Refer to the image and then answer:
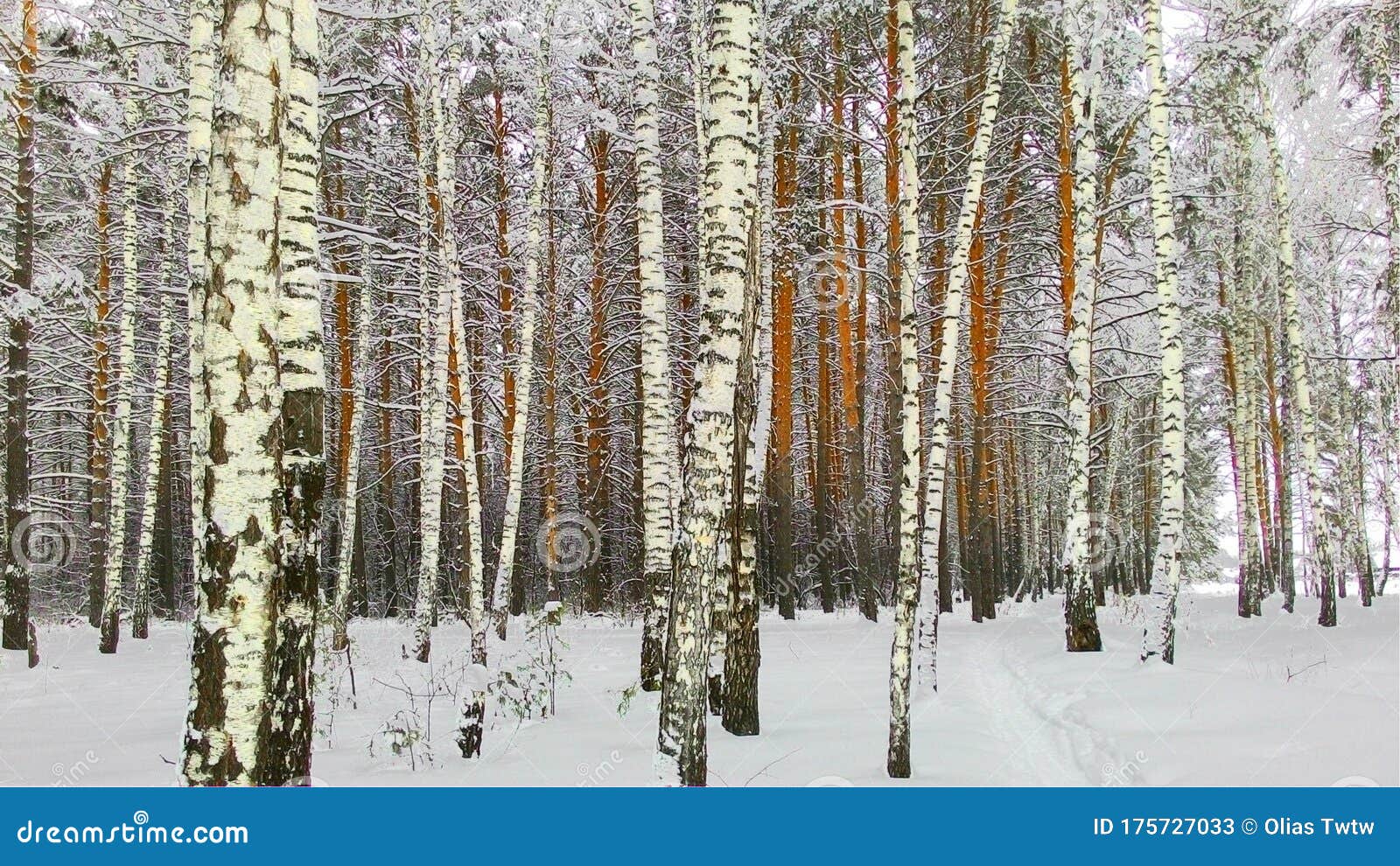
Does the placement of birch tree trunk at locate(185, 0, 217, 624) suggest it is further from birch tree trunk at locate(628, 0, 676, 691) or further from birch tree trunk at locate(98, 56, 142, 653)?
birch tree trunk at locate(98, 56, 142, 653)

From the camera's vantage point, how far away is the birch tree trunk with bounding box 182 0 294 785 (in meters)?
3.59

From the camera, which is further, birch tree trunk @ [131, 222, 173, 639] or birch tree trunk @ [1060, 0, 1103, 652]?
birch tree trunk @ [131, 222, 173, 639]

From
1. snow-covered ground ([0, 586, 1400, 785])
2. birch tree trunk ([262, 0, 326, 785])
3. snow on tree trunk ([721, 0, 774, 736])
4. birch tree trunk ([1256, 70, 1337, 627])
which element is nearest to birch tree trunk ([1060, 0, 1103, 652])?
snow-covered ground ([0, 586, 1400, 785])

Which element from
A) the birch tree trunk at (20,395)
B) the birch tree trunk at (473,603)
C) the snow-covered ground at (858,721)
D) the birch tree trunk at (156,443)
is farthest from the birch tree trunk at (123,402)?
the birch tree trunk at (473,603)

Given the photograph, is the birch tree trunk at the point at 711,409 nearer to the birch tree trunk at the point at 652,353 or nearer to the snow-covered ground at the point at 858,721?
the snow-covered ground at the point at 858,721

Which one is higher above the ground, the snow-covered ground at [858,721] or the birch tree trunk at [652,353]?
the birch tree trunk at [652,353]

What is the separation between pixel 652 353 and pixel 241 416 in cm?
446

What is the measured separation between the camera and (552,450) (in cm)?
1767

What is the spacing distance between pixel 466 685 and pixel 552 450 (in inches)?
455

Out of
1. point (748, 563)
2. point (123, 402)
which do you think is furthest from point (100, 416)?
point (748, 563)

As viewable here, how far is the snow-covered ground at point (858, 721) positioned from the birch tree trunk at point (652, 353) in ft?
2.76

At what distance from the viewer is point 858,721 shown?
7414mm

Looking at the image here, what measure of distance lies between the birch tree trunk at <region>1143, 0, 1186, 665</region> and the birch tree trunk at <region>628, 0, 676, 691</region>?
5.73 meters

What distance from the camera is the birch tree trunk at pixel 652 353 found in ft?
25.3
